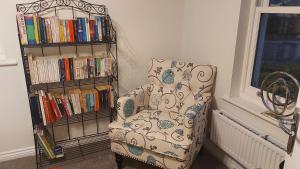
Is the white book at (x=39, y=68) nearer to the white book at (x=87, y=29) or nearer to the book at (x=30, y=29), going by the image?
the book at (x=30, y=29)

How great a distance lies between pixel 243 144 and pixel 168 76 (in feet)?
2.96

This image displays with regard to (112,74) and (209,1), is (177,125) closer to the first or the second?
(112,74)

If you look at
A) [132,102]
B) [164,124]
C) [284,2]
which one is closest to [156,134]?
[164,124]

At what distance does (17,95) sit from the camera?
6.98 ft

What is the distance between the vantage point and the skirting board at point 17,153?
2.20m

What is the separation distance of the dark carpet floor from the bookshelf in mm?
80

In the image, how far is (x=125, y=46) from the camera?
2.43m

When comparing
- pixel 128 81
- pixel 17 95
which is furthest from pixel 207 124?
pixel 17 95

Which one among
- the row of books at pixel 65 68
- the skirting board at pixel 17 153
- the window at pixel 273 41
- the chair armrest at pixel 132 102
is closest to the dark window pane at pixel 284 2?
the window at pixel 273 41

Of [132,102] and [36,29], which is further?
[132,102]

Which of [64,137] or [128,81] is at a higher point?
[128,81]

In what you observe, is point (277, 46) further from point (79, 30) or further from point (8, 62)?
point (8, 62)

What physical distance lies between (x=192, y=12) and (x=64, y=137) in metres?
1.86

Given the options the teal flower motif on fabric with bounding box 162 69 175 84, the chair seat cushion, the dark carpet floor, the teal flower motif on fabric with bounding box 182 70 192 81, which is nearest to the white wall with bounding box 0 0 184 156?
the dark carpet floor
